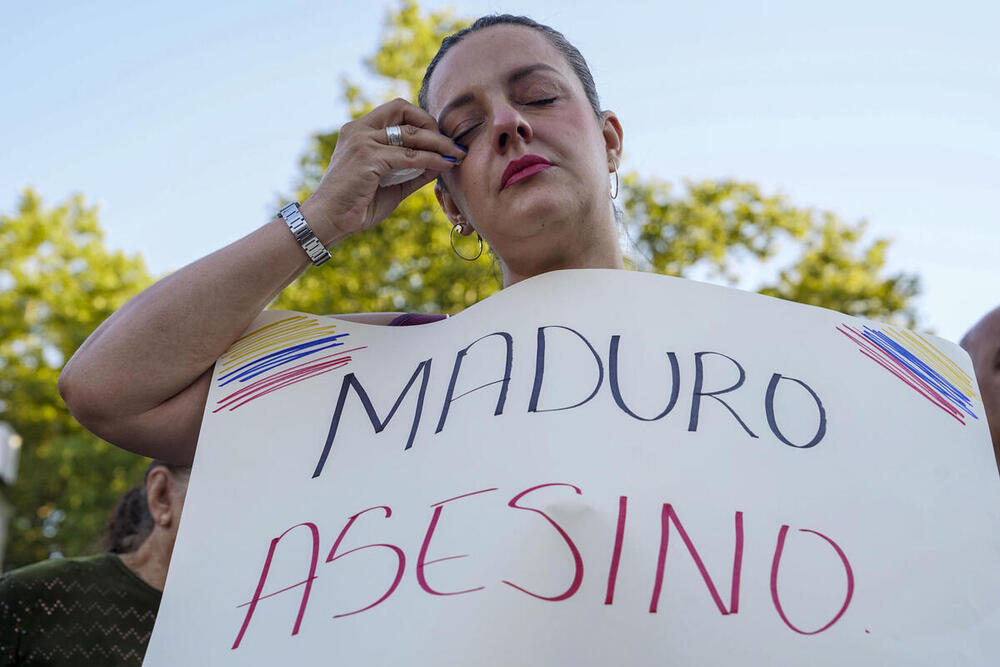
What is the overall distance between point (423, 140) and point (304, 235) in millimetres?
295

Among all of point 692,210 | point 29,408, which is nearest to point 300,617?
point 692,210

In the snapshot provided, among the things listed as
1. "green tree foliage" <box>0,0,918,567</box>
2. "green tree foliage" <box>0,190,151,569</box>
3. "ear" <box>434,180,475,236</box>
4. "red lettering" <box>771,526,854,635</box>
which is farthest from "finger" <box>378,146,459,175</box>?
"green tree foliage" <box>0,190,151,569</box>

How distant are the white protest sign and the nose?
27 cm

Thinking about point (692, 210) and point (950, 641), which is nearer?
point (950, 641)

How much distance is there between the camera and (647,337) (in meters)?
1.51

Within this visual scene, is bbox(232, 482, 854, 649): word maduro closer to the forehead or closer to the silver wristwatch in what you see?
the silver wristwatch

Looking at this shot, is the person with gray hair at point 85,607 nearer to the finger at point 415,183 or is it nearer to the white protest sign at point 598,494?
the white protest sign at point 598,494

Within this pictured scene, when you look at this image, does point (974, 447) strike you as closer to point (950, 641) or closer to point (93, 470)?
point (950, 641)

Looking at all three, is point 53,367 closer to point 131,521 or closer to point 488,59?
point 131,521

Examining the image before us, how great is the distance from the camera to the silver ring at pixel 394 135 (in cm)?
181

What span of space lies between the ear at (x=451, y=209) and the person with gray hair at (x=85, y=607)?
1490mm

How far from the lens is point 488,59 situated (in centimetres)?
188

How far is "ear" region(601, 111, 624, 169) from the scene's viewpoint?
82.4 inches

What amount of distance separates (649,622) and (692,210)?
49.4ft
